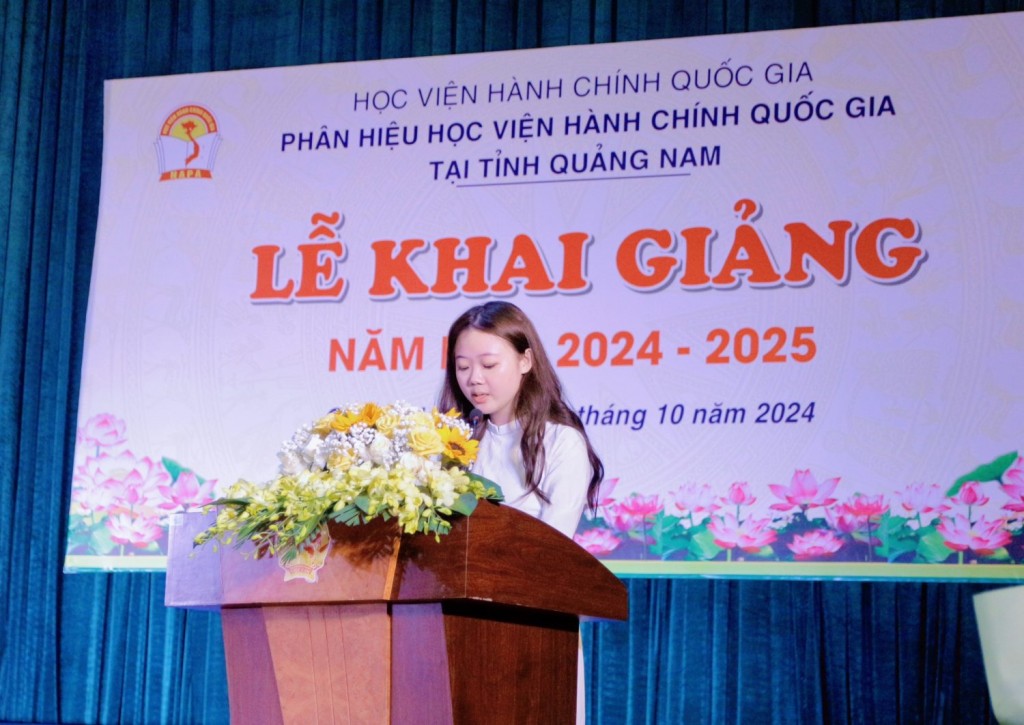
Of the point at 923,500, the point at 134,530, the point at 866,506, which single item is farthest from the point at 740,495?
the point at 134,530

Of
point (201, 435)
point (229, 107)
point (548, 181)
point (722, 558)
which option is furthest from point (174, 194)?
point (722, 558)

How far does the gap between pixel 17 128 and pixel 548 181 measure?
214 centimetres

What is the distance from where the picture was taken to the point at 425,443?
2355mm

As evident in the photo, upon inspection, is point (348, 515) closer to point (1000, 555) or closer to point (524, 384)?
point (524, 384)

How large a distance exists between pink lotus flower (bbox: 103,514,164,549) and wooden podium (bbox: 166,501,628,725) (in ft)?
7.63

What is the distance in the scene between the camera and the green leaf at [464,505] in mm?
2248

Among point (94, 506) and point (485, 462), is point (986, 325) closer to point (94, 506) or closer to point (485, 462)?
point (485, 462)

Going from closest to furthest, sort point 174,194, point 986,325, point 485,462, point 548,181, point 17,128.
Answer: point 485,462 < point 986,325 < point 548,181 < point 174,194 < point 17,128

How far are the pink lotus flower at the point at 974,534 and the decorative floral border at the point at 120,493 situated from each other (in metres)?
2.28

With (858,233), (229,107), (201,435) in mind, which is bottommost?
(201,435)

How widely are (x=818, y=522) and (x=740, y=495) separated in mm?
241

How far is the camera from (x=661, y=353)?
4.50 meters

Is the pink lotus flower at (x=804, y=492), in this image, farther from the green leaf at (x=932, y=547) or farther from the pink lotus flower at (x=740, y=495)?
the green leaf at (x=932, y=547)

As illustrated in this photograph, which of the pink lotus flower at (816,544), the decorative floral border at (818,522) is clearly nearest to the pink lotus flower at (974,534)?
the decorative floral border at (818,522)
